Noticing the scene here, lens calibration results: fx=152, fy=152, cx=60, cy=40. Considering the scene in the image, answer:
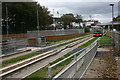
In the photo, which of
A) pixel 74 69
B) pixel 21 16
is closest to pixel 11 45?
pixel 74 69

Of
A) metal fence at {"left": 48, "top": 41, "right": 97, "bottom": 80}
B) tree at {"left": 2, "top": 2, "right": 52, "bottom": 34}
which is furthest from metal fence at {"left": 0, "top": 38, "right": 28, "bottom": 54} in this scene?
tree at {"left": 2, "top": 2, "right": 52, "bottom": 34}

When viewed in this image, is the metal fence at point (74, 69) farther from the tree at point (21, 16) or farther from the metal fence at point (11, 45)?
the tree at point (21, 16)

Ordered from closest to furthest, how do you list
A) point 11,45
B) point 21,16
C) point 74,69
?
point 74,69 < point 11,45 < point 21,16

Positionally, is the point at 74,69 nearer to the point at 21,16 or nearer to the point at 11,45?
the point at 11,45

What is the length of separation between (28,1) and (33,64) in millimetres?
39098

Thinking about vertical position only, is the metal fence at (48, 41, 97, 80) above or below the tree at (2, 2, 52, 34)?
below

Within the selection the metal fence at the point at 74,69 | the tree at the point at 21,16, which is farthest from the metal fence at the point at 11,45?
the tree at the point at 21,16

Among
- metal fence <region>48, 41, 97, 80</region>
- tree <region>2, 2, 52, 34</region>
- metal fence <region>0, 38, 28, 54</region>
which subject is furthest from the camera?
tree <region>2, 2, 52, 34</region>

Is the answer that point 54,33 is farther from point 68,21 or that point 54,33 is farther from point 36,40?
point 68,21

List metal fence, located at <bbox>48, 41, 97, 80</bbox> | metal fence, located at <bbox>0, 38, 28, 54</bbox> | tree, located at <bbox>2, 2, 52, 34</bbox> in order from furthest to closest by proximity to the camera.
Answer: tree, located at <bbox>2, 2, 52, 34</bbox> → metal fence, located at <bbox>0, 38, 28, 54</bbox> → metal fence, located at <bbox>48, 41, 97, 80</bbox>

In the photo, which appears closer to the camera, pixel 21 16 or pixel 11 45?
pixel 11 45

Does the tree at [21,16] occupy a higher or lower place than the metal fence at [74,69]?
higher

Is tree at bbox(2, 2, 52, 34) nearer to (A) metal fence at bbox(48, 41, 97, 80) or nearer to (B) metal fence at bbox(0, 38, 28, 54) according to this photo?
(B) metal fence at bbox(0, 38, 28, 54)

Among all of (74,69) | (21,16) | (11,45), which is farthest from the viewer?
(21,16)
